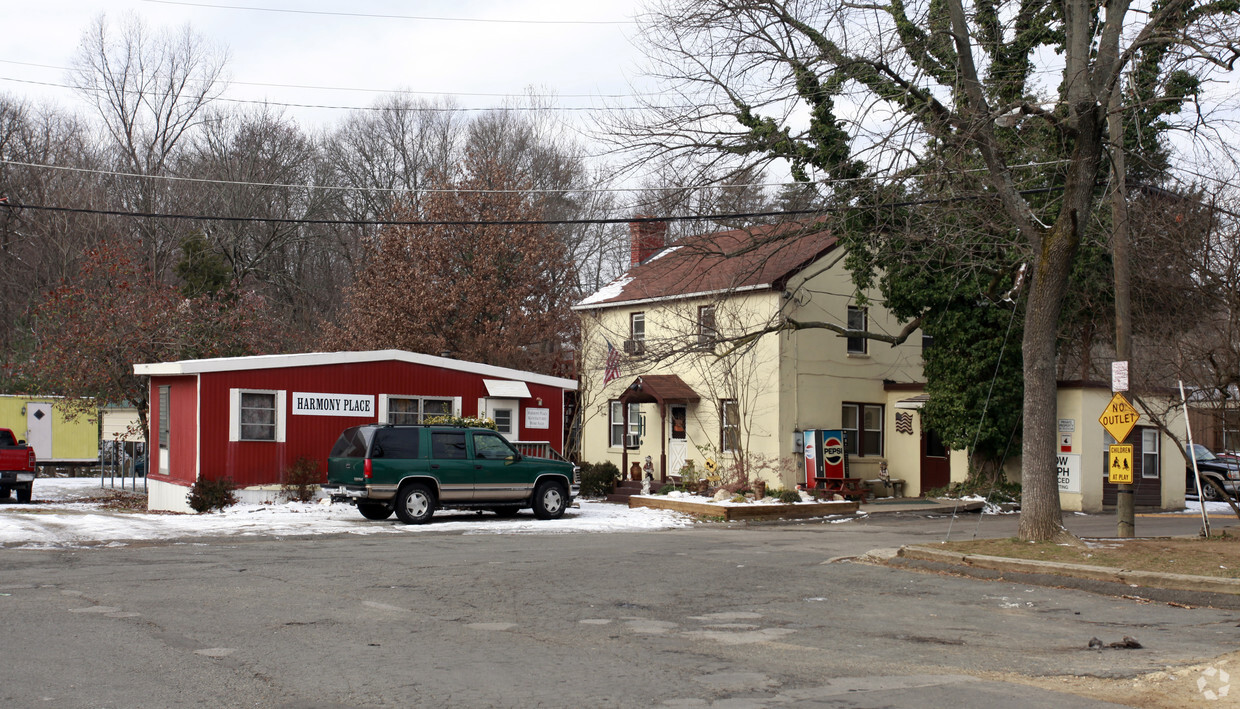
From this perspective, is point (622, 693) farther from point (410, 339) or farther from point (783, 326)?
point (410, 339)

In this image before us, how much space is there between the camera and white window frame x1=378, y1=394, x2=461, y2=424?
25859mm

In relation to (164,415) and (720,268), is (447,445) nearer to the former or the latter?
(164,415)

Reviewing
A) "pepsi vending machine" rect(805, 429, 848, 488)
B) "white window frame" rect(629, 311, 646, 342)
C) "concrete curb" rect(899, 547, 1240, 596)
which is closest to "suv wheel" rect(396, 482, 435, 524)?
"concrete curb" rect(899, 547, 1240, 596)

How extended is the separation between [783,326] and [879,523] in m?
5.62

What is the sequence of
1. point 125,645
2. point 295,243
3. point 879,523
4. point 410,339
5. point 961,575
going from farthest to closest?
point 295,243 < point 410,339 < point 879,523 < point 961,575 < point 125,645

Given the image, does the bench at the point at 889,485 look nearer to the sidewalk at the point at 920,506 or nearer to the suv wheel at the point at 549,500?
the sidewalk at the point at 920,506

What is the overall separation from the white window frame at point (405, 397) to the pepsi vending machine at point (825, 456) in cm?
943

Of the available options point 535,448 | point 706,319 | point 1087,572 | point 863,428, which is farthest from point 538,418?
point 1087,572

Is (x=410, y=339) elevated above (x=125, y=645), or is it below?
above

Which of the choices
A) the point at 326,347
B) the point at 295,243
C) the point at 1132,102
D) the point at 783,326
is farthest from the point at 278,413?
the point at 295,243

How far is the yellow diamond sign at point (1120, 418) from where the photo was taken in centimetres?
1709

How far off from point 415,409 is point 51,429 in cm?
2093

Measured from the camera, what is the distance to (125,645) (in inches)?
336

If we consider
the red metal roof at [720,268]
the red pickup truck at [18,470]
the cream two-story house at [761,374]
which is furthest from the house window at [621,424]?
the red pickup truck at [18,470]
